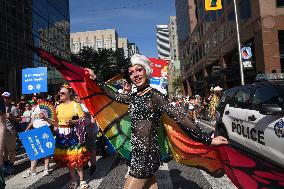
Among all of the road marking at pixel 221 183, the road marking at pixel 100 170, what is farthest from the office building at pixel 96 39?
the road marking at pixel 221 183

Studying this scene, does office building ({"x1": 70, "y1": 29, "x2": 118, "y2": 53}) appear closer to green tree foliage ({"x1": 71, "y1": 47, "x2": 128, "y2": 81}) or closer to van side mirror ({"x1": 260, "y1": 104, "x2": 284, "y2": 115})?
green tree foliage ({"x1": 71, "y1": 47, "x2": 128, "y2": 81})

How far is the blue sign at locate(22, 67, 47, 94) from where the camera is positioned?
1041 centimetres

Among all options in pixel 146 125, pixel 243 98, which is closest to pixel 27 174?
pixel 243 98

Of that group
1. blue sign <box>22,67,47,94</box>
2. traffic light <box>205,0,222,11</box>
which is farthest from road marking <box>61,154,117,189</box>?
traffic light <box>205,0,222,11</box>

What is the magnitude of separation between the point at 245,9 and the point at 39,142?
30.0 meters

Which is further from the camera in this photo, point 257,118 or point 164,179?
point 164,179

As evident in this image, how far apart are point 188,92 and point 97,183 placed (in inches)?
3188

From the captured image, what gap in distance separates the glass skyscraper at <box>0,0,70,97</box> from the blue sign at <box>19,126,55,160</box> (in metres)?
25.2

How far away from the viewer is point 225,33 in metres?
42.3

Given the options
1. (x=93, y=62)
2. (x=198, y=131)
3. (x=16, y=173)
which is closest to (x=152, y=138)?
(x=198, y=131)

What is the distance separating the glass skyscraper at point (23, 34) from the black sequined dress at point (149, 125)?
2989 centimetres

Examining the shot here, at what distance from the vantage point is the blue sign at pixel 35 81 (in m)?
10.4

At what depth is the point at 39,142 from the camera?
26.7ft

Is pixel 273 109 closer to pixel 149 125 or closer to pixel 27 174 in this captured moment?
pixel 149 125
